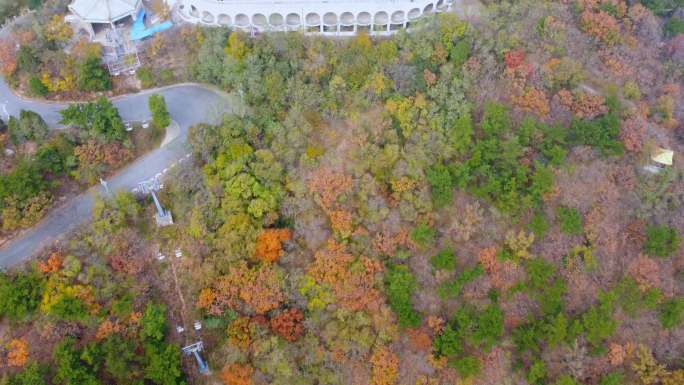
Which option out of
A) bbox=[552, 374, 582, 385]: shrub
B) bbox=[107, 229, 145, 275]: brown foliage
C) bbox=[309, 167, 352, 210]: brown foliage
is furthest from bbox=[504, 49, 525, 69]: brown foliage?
bbox=[107, 229, 145, 275]: brown foliage

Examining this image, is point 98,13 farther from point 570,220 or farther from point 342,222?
point 570,220

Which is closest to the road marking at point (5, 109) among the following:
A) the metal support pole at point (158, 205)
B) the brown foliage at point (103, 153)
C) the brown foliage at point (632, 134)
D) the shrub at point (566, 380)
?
the brown foliage at point (103, 153)

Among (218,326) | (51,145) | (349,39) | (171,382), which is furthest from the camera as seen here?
(349,39)

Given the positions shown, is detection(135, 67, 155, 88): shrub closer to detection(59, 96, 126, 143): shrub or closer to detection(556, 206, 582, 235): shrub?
detection(59, 96, 126, 143): shrub

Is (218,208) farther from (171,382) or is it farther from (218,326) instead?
(171,382)

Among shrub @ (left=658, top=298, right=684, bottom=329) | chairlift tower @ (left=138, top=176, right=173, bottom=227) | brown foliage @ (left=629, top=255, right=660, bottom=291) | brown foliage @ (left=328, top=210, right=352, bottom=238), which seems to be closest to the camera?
shrub @ (left=658, top=298, right=684, bottom=329)

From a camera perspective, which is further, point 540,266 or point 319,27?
point 319,27

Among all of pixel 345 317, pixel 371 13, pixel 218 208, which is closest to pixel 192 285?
pixel 218 208
